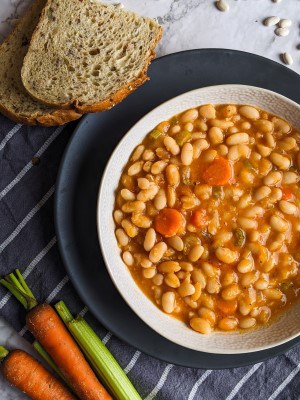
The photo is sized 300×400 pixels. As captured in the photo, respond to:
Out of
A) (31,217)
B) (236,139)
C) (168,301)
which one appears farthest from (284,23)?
(31,217)

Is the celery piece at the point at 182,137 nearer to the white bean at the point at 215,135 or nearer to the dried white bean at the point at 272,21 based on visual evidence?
the white bean at the point at 215,135

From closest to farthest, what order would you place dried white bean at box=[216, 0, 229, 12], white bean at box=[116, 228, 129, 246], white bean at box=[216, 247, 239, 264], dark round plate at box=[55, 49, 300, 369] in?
white bean at box=[216, 247, 239, 264] < white bean at box=[116, 228, 129, 246] < dark round plate at box=[55, 49, 300, 369] < dried white bean at box=[216, 0, 229, 12]

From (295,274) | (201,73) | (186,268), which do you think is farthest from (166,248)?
(201,73)

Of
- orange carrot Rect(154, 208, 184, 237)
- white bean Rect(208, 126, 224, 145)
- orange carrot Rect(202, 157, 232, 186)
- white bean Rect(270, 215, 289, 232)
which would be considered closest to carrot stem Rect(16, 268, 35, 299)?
orange carrot Rect(154, 208, 184, 237)

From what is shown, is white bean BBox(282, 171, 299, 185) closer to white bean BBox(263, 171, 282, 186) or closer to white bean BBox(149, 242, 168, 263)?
white bean BBox(263, 171, 282, 186)

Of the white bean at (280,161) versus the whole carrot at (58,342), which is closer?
the white bean at (280,161)

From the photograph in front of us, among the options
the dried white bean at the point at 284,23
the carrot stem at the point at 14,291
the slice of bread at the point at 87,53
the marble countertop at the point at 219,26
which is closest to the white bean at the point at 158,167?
the slice of bread at the point at 87,53

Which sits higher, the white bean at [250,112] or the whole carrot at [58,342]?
the white bean at [250,112]
